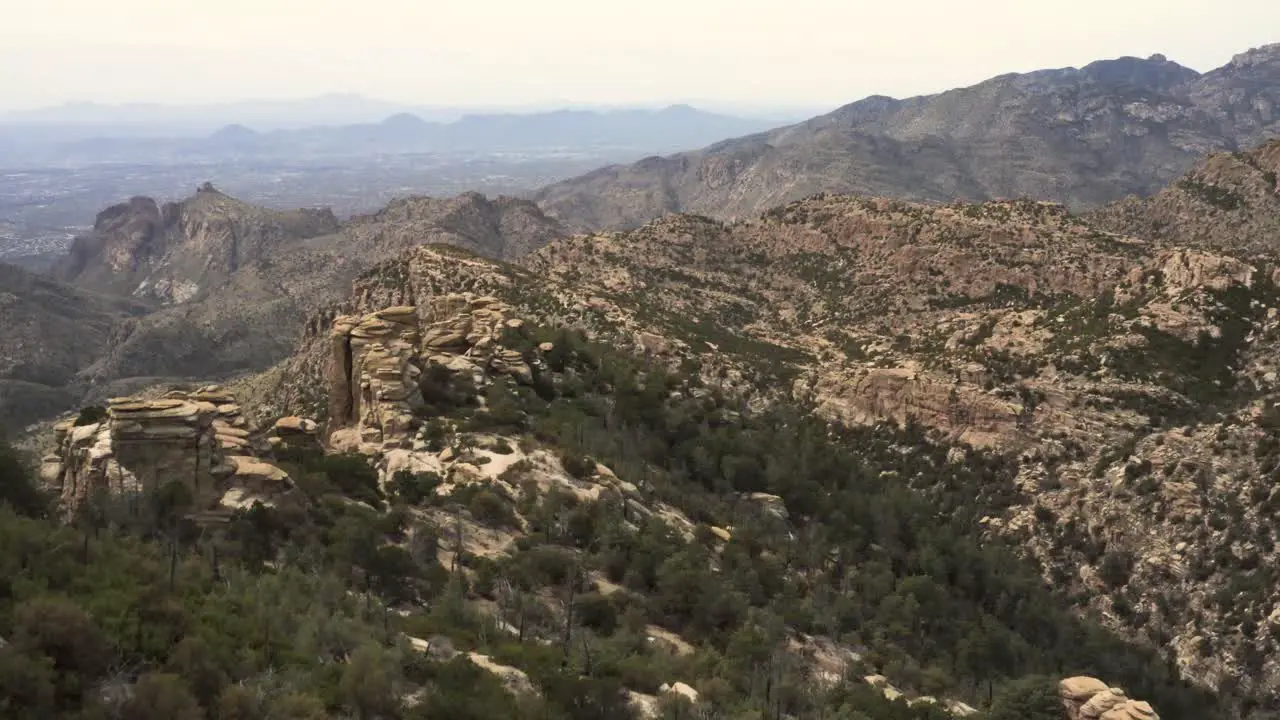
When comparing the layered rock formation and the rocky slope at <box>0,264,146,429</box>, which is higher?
the layered rock formation

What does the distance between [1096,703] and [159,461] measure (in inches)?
1296

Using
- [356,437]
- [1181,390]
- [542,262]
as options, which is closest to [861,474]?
[1181,390]

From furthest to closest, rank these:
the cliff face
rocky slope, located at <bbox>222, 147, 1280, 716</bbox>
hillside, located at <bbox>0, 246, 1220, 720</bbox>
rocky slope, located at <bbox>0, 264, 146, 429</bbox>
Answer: rocky slope, located at <bbox>0, 264, 146, 429</bbox> < the cliff face < rocky slope, located at <bbox>222, 147, 1280, 716</bbox> < hillside, located at <bbox>0, 246, 1220, 720</bbox>

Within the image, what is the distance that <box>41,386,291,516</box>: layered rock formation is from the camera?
91.7 ft

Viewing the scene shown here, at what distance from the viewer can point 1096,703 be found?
2505 centimetres

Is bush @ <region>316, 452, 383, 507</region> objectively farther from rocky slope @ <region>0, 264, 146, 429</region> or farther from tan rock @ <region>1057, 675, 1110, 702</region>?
rocky slope @ <region>0, 264, 146, 429</region>

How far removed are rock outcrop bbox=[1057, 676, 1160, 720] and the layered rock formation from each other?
94.0 ft

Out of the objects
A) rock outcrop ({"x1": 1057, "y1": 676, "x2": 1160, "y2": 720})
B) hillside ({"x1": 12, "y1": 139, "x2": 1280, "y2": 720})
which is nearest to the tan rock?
rock outcrop ({"x1": 1057, "y1": 676, "x2": 1160, "y2": 720})

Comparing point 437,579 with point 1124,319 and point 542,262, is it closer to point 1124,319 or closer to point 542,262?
point 1124,319

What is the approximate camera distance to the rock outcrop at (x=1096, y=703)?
79.3 feet

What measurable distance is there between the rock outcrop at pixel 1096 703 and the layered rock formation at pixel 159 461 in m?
28.6

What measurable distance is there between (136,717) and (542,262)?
299ft

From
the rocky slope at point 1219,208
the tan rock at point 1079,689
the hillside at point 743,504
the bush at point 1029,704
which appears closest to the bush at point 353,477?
the hillside at point 743,504

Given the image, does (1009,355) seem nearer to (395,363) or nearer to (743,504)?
(743,504)
